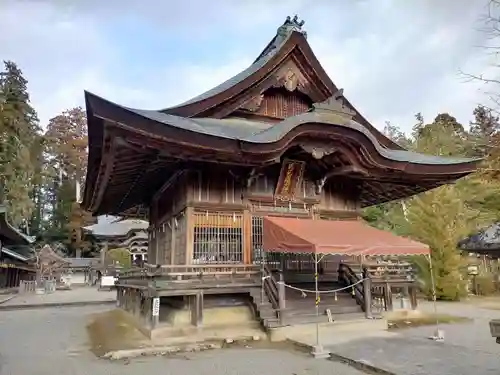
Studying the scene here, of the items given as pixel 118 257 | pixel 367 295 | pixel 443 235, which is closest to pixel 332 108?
pixel 367 295

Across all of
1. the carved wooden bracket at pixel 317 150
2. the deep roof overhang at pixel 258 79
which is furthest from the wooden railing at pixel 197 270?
the deep roof overhang at pixel 258 79

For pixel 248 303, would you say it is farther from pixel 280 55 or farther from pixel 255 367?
pixel 280 55

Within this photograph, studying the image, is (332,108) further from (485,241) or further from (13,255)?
(13,255)

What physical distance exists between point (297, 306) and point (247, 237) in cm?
215

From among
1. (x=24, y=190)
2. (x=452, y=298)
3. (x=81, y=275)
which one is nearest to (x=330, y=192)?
(x=452, y=298)

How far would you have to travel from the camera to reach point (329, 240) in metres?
8.92

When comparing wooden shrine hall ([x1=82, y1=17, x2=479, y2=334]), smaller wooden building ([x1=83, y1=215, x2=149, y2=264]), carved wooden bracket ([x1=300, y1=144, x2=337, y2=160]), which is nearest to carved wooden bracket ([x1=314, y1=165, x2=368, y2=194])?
wooden shrine hall ([x1=82, y1=17, x2=479, y2=334])

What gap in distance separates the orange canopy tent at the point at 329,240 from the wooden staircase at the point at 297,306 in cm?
108

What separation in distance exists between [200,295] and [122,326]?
3.98 metres

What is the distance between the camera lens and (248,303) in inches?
411

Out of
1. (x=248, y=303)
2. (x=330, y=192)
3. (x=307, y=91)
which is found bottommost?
(x=248, y=303)

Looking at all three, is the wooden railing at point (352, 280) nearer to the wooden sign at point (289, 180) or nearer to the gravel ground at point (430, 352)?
the gravel ground at point (430, 352)

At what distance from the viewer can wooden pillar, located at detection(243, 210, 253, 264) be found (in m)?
10.7

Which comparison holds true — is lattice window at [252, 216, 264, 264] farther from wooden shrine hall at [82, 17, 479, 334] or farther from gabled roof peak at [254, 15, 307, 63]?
gabled roof peak at [254, 15, 307, 63]
